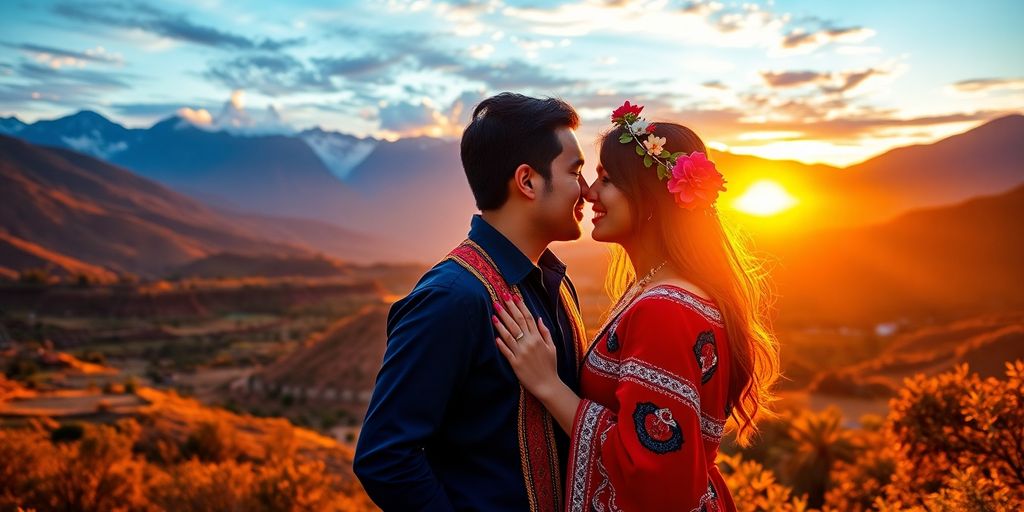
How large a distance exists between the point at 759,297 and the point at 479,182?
3.89ft

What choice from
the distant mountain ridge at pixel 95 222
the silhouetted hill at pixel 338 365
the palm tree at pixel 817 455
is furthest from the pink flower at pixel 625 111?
the distant mountain ridge at pixel 95 222

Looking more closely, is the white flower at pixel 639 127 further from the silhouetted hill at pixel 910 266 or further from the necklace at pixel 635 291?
the silhouetted hill at pixel 910 266

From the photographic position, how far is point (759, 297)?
2902 millimetres

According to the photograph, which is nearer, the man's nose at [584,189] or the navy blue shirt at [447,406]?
the navy blue shirt at [447,406]

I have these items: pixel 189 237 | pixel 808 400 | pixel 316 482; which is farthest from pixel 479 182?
pixel 189 237

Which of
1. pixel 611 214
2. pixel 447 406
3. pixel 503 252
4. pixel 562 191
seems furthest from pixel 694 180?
pixel 447 406

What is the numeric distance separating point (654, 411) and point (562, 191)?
0.85 metres

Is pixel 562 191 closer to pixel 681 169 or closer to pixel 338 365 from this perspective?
pixel 681 169

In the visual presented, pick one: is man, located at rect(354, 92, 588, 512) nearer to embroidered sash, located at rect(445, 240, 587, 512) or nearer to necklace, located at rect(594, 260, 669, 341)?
embroidered sash, located at rect(445, 240, 587, 512)

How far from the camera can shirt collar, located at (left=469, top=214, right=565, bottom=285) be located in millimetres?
2641

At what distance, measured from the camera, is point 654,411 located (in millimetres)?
2309

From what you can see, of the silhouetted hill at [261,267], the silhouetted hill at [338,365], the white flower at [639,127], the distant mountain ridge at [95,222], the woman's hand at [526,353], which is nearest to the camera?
the woman's hand at [526,353]

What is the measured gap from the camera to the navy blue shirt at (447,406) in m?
2.27

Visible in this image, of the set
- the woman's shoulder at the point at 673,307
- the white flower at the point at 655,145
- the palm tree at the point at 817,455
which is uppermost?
the white flower at the point at 655,145
